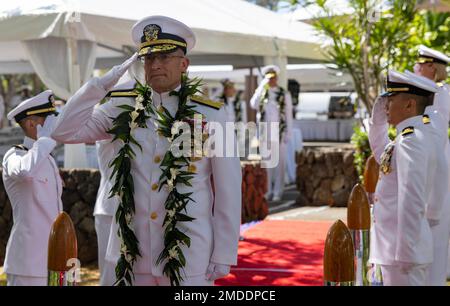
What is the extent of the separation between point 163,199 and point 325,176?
28.8 ft

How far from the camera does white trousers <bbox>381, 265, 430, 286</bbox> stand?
4012mm

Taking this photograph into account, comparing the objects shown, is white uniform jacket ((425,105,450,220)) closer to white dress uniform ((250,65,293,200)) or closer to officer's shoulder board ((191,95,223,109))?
officer's shoulder board ((191,95,223,109))

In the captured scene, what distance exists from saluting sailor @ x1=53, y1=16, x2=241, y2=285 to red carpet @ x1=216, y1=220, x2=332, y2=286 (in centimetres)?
352

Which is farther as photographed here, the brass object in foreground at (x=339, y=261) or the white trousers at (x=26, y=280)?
the white trousers at (x=26, y=280)

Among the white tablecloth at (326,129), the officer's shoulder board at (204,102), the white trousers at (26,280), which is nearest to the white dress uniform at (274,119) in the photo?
the white trousers at (26,280)

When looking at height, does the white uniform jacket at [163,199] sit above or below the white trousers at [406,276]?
above

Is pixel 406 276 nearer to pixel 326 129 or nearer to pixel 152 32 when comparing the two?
pixel 152 32

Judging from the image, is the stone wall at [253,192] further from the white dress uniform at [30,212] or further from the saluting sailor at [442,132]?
the white dress uniform at [30,212]

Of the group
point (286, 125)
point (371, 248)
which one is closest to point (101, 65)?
point (286, 125)

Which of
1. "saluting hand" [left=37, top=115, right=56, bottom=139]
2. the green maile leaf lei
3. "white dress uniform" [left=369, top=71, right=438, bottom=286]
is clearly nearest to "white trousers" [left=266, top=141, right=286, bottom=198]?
"saluting hand" [left=37, top=115, right=56, bottom=139]

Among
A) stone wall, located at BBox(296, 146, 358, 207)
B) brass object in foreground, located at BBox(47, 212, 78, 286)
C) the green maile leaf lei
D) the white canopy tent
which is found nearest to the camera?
brass object in foreground, located at BBox(47, 212, 78, 286)

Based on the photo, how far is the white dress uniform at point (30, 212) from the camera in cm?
488

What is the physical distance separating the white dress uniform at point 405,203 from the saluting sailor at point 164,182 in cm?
94

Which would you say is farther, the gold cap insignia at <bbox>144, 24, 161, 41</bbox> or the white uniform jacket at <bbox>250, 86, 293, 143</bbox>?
the white uniform jacket at <bbox>250, 86, 293, 143</bbox>
